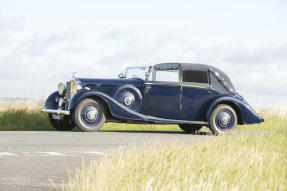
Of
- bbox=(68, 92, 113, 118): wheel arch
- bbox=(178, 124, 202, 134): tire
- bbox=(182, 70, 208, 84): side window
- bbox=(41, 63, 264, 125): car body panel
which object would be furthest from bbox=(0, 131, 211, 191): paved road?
bbox=(178, 124, 202, 134): tire

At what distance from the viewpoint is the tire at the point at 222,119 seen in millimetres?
14469

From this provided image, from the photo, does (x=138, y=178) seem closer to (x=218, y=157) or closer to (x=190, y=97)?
(x=218, y=157)

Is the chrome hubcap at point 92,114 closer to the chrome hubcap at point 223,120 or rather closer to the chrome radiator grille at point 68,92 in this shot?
the chrome radiator grille at point 68,92

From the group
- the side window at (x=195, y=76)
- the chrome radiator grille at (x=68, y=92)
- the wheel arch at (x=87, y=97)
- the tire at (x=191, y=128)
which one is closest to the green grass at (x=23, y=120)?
the chrome radiator grille at (x=68, y=92)

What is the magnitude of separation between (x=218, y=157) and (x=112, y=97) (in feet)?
24.3

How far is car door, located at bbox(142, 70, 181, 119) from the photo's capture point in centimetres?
1423

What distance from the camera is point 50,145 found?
34.9 ft

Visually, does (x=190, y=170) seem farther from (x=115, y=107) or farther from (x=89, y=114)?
(x=115, y=107)

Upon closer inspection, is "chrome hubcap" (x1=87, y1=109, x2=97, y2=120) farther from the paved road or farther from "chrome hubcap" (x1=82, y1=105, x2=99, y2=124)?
the paved road

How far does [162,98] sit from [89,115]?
209 centimetres

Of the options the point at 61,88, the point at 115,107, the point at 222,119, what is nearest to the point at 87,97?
the point at 115,107

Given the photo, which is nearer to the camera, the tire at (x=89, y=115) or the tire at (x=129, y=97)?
the tire at (x=89, y=115)

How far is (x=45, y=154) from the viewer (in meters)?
9.13

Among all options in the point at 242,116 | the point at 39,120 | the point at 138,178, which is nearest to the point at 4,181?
the point at 138,178
